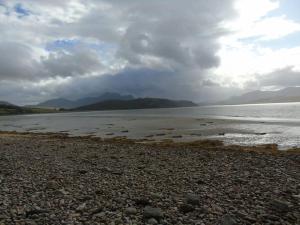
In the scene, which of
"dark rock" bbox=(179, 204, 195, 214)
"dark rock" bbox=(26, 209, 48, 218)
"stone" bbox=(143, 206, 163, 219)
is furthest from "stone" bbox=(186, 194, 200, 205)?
"dark rock" bbox=(26, 209, 48, 218)

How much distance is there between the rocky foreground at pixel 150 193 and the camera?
1010cm

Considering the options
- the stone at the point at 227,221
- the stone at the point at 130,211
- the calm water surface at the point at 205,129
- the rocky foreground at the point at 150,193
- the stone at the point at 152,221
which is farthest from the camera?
the calm water surface at the point at 205,129

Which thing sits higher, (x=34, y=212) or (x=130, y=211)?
(x=34, y=212)

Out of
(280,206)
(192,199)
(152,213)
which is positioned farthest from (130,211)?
(280,206)

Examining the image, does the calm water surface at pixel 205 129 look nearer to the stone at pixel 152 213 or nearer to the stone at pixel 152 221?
the stone at pixel 152 213

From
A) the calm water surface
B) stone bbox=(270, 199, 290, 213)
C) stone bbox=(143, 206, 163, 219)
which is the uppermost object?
stone bbox=(143, 206, 163, 219)

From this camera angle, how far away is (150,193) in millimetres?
12859

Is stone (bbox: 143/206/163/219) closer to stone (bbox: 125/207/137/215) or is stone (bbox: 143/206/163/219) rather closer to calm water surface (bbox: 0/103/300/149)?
stone (bbox: 125/207/137/215)

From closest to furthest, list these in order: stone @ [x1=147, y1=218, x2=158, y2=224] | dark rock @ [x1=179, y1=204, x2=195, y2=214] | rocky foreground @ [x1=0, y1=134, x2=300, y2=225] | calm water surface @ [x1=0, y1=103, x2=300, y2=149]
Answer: stone @ [x1=147, y1=218, x2=158, y2=224] < rocky foreground @ [x1=0, y1=134, x2=300, y2=225] < dark rock @ [x1=179, y1=204, x2=195, y2=214] < calm water surface @ [x1=0, y1=103, x2=300, y2=149]

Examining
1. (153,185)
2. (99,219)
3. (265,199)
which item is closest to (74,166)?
(153,185)

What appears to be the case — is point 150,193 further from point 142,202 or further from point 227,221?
point 227,221

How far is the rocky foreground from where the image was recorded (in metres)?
10.1

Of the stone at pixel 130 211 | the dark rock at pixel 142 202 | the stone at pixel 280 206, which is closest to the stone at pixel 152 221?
the stone at pixel 130 211

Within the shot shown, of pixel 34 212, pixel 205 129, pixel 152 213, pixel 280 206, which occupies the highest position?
pixel 34 212
